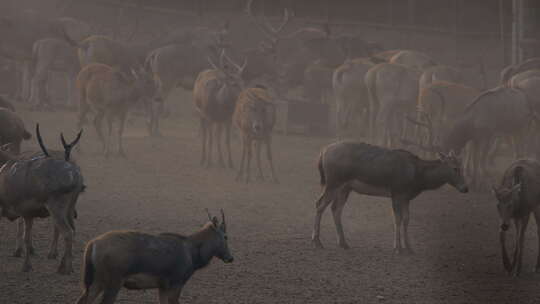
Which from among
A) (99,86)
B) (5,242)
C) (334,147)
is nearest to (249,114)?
(99,86)

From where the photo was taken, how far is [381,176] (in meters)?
12.6

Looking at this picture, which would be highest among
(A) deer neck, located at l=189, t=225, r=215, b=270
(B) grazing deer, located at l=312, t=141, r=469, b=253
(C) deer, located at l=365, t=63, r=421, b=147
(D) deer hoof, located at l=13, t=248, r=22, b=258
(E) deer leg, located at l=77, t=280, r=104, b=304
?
(C) deer, located at l=365, t=63, r=421, b=147

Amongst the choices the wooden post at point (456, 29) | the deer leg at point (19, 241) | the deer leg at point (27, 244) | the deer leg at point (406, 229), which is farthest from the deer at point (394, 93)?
the deer leg at point (27, 244)

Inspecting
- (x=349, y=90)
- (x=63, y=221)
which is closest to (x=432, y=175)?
(x=63, y=221)

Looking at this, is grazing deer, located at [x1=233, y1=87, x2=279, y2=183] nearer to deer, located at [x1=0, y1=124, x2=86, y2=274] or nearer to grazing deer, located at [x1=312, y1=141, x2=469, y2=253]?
grazing deer, located at [x1=312, y1=141, x2=469, y2=253]

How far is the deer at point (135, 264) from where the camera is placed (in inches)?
328

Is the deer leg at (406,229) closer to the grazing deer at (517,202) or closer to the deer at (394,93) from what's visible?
the grazing deer at (517,202)

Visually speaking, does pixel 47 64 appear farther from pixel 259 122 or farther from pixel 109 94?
pixel 259 122

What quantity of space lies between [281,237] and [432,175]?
7.12ft

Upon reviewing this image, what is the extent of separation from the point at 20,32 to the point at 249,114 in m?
10.5

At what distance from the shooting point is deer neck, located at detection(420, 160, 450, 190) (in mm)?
12852

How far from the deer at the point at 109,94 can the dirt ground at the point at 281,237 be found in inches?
26.1

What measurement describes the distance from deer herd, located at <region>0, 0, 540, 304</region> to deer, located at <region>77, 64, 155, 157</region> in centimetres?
3

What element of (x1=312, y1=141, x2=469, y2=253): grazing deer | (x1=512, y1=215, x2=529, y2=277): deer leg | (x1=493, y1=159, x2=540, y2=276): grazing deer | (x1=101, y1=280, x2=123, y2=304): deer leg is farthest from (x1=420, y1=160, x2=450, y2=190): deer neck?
(x1=101, y1=280, x2=123, y2=304): deer leg
